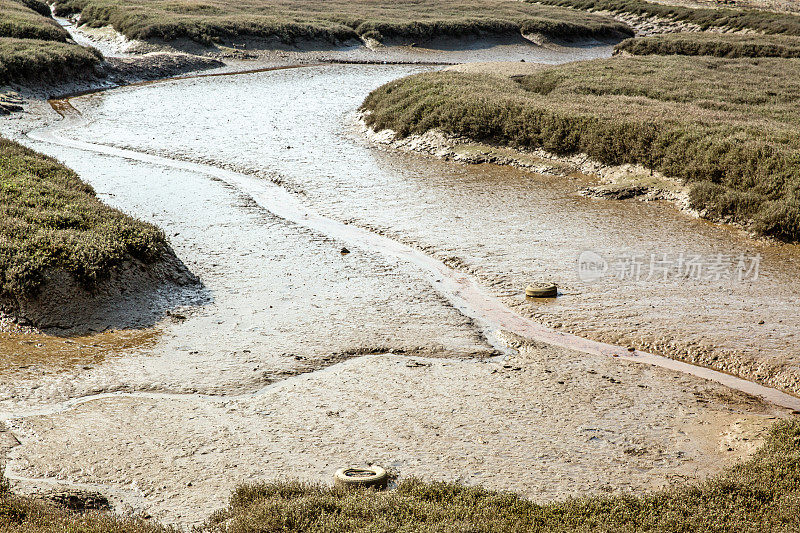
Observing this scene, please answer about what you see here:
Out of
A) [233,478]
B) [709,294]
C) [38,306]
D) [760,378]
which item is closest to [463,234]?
[709,294]

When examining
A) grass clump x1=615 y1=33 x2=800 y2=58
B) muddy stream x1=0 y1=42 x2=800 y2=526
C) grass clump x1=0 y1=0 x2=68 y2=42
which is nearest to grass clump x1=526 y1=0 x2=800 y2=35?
grass clump x1=615 y1=33 x2=800 y2=58

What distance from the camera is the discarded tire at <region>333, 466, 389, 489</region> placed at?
675 cm

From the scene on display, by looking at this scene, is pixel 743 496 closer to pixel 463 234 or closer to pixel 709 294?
pixel 709 294

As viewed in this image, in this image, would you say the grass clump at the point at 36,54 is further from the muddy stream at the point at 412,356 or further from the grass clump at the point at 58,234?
the grass clump at the point at 58,234

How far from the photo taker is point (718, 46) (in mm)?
45250

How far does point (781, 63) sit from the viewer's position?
3575 cm

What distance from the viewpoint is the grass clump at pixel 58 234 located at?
11094 millimetres

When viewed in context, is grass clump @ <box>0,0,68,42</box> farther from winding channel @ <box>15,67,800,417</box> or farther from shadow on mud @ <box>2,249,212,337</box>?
shadow on mud @ <box>2,249,212,337</box>

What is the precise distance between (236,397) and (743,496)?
5.63 meters

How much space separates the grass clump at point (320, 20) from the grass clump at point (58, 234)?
36.7 m

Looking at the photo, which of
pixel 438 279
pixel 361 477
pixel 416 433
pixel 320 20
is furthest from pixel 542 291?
pixel 320 20
